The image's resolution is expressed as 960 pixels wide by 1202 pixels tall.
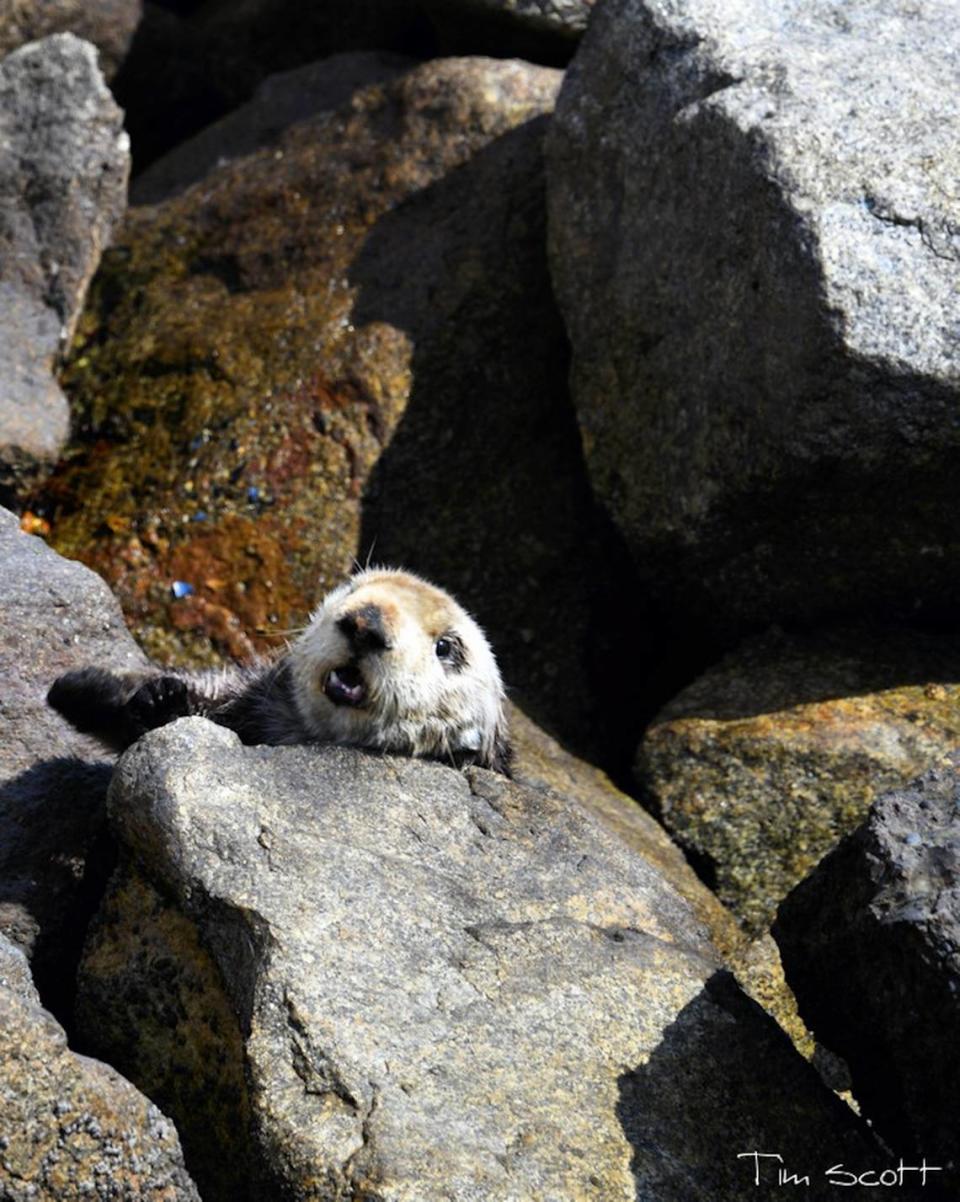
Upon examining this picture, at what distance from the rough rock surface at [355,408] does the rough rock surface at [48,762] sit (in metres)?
1.11

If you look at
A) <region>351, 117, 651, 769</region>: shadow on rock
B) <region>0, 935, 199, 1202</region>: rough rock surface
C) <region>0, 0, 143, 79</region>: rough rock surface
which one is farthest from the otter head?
<region>0, 0, 143, 79</region>: rough rock surface

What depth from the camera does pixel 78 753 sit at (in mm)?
5590

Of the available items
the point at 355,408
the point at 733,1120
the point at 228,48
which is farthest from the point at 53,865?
the point at 228,48

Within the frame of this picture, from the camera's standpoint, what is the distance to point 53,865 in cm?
518

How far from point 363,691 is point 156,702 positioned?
0.68m

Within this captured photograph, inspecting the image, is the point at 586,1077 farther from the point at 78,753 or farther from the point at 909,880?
the point at 78,753

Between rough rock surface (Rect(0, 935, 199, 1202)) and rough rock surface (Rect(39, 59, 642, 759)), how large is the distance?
3.09m

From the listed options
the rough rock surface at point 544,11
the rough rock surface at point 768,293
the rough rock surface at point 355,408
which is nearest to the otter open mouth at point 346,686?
the rough rock surface at point 355,408

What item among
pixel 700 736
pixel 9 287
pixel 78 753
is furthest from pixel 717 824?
pixel 9 287

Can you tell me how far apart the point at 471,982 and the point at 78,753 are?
5.94 ft

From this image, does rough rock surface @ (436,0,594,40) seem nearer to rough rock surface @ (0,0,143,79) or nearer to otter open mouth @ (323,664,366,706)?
rough rock surface @ (0,0,143,79)

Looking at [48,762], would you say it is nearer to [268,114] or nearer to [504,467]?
[504,467]

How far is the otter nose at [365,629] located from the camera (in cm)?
548

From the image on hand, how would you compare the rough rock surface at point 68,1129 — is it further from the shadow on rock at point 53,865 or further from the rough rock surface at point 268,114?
the rough rock surface at point 268,114
